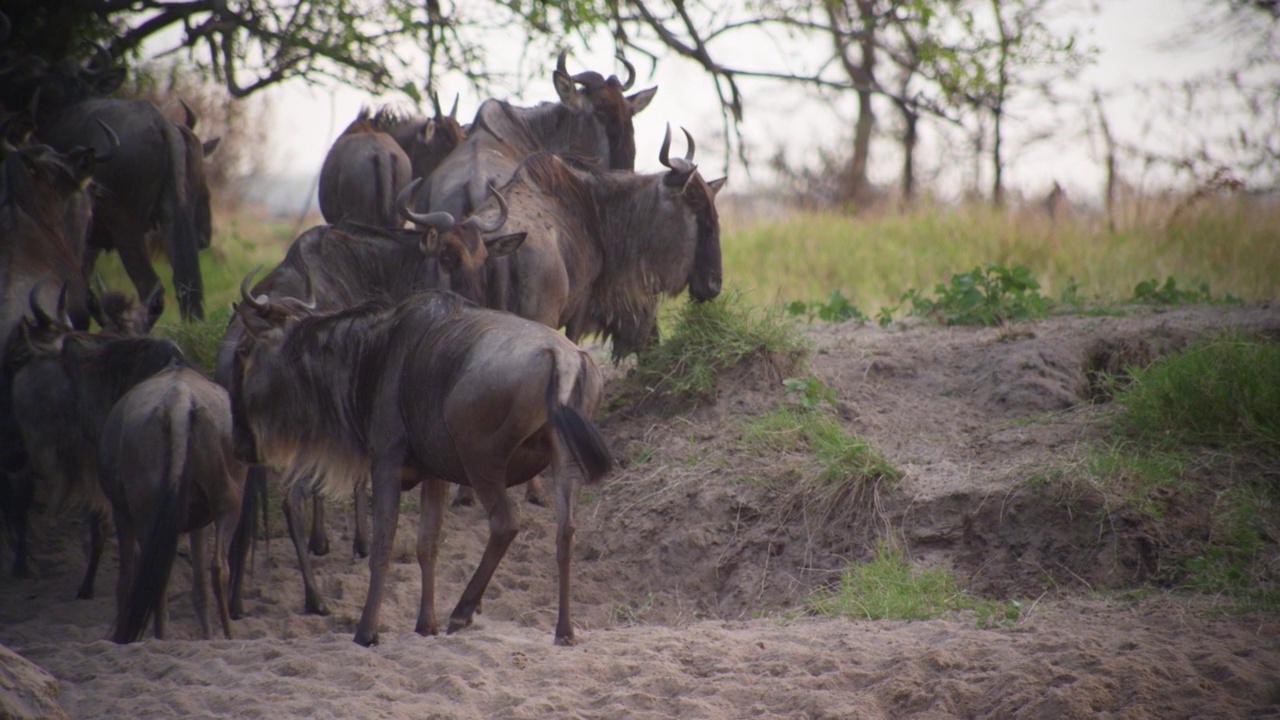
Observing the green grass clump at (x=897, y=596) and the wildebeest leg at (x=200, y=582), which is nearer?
the green grass clump at (x=897, y=596)

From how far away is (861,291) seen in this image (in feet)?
31.7

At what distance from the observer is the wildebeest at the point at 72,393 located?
5.53 meters

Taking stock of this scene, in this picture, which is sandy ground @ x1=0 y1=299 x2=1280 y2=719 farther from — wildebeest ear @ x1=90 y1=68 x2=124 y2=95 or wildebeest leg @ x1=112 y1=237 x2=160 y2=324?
wildebeest ear @ x1=90 y1=68 x2=124 y2=95

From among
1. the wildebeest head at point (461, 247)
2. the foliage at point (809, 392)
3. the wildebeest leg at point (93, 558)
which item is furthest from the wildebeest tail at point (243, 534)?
the foliage at point (809, 392)

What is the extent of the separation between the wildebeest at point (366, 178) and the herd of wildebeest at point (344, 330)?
2 centimetres

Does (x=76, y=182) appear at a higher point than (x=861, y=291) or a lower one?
higher

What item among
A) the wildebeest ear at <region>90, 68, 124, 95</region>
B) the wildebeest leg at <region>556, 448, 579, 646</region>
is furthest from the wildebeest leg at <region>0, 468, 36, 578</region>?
the wildebeest ear at <region>90, 68, 124, 95</region>

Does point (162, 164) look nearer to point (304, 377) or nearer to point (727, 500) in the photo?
point (304, 377)

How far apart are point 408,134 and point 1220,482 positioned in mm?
6064

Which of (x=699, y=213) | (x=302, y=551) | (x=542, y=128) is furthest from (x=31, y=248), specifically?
(x=699, y=213)

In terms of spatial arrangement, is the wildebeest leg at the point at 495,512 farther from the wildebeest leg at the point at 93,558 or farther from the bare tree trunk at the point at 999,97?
the bare tree trunk at the point at 999,97

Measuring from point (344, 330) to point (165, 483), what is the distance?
1.00m

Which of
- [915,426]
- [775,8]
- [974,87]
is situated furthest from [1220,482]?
[775,8]

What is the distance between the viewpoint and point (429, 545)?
→ 15.3ft
